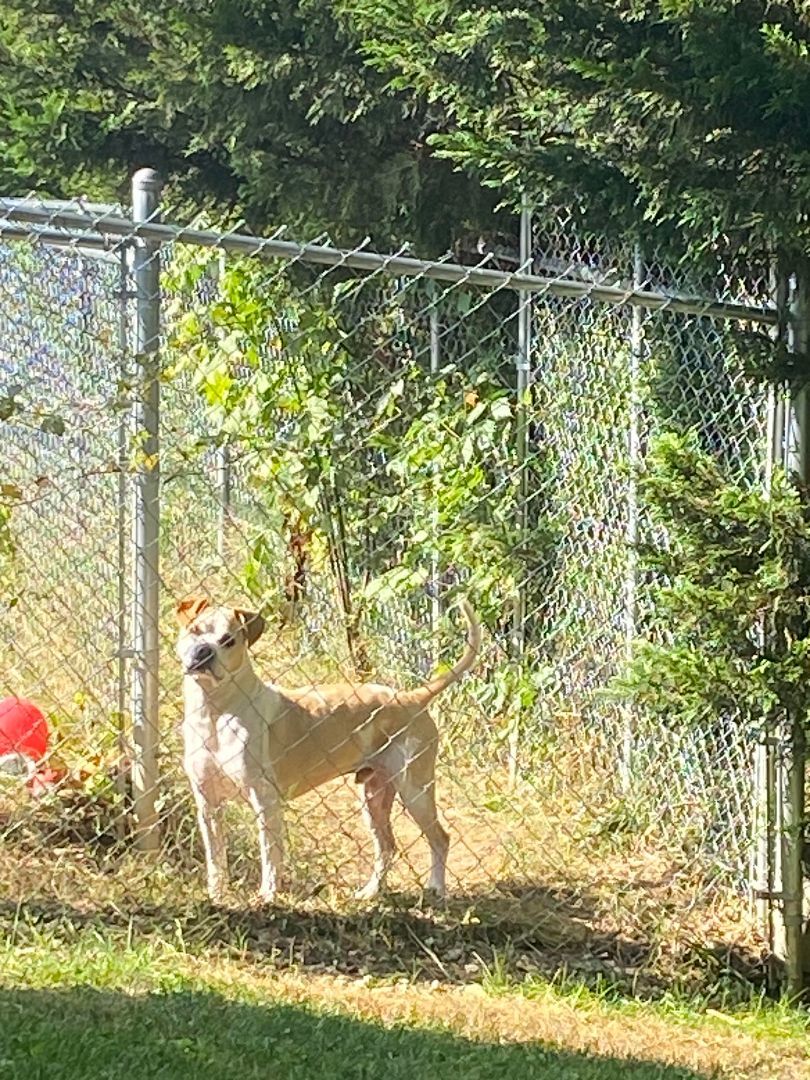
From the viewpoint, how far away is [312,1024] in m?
3.99

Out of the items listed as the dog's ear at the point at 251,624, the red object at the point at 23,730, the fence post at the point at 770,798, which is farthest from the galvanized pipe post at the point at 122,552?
the fence post at the point at 770,798

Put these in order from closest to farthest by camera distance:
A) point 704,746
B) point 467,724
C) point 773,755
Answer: point 773,755 → point 704,746 → point 467,724

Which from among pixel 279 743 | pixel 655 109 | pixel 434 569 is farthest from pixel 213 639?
pixel 434 569

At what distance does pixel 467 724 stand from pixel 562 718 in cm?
60

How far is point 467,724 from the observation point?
6910mm

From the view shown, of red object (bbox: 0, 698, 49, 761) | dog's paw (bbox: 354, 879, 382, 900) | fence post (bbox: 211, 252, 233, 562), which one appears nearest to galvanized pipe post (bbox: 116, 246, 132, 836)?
red object (bbox: 0, 698, 49, 761)

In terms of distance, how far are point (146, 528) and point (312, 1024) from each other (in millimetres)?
1539

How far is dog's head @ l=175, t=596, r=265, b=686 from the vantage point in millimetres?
4699

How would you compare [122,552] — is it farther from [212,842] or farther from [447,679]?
[447,679]

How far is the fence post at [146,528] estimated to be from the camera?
Answer: 4.59 m

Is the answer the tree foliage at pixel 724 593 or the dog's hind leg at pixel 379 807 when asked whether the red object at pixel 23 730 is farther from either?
the tree foliage at pixel 724 593

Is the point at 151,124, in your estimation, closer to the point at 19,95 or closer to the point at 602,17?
the point at 19,95

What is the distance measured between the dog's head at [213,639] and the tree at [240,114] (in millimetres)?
3209

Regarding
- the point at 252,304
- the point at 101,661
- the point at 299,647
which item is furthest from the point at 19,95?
the point at 101,661
